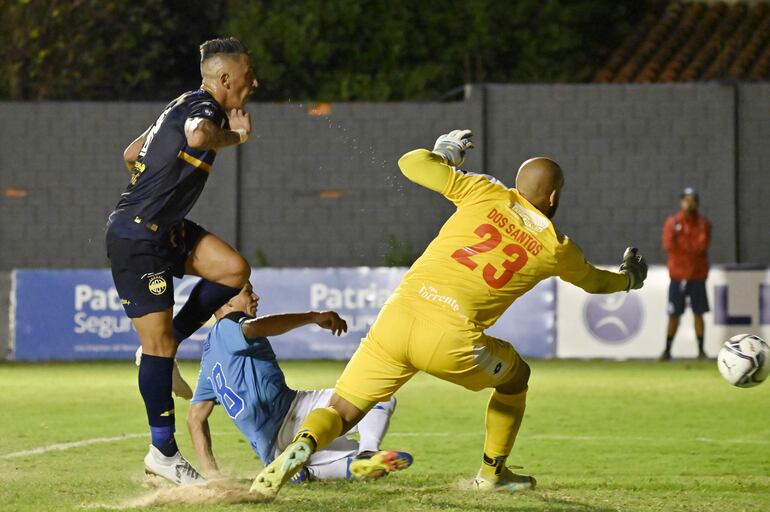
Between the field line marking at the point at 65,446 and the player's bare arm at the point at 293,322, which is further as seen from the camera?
A: the field line marking at the point at 65,446

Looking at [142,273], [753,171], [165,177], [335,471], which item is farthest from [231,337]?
[753,171]

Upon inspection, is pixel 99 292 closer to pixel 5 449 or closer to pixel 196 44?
pixel 5 449

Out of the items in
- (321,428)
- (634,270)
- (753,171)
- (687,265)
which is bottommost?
(321,428)

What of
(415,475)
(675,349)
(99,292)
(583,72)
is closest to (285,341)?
(99,292)

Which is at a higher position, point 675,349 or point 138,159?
point 138,159

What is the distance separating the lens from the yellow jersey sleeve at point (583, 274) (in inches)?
268

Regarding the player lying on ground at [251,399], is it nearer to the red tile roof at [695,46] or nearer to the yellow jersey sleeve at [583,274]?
the yellow jersey sleeve at [583,274]

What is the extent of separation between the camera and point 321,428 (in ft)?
Result: 21.2

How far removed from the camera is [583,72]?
97.8 ft

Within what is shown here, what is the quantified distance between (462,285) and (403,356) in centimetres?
44

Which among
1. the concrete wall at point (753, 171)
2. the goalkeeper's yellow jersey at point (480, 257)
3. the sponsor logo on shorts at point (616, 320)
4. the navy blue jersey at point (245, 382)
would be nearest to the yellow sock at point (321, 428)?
the goalkeeper's yellow jersey at point (480, 257)

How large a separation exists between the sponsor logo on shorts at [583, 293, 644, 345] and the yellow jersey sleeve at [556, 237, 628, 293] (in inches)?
400

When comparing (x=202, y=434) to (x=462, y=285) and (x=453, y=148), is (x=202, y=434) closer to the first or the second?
(x=462, y=285)

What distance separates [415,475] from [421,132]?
14138mm
